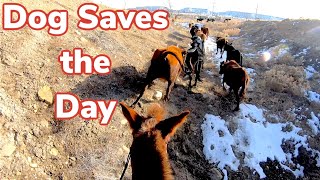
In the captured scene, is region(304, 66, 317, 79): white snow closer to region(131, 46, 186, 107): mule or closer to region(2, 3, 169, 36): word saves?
region(2, 3, 169, 36): word saves

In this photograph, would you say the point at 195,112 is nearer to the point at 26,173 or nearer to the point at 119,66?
the point at 119,66

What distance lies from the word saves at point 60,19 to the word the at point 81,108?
2.86 m

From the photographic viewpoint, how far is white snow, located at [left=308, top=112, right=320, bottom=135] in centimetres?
1020

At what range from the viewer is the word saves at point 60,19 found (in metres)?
8.93

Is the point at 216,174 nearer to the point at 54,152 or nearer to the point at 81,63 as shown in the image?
the point at 54,152

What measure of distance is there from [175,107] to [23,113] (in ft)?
14.0

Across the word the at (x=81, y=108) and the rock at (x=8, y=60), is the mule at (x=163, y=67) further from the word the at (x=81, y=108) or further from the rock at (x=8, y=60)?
the rock at (x=8, y=60)

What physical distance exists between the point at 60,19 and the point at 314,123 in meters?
9.72

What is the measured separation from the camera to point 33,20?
9.51 m

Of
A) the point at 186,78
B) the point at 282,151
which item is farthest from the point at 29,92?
the point at 282,151

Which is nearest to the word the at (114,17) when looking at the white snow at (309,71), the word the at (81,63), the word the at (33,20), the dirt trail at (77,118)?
the dirt trail at (77,118)

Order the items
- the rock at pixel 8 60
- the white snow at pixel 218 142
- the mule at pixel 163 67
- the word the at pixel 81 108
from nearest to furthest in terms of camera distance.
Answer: the word the at pixel 81 108 < the rock at pixel 8 60 < the white snow at pixel 218 142 < the mule at pixel 163 67

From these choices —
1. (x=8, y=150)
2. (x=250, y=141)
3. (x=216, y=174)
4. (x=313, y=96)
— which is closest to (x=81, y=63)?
(x=8, y=150)

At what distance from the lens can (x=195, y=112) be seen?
927 centimetres
